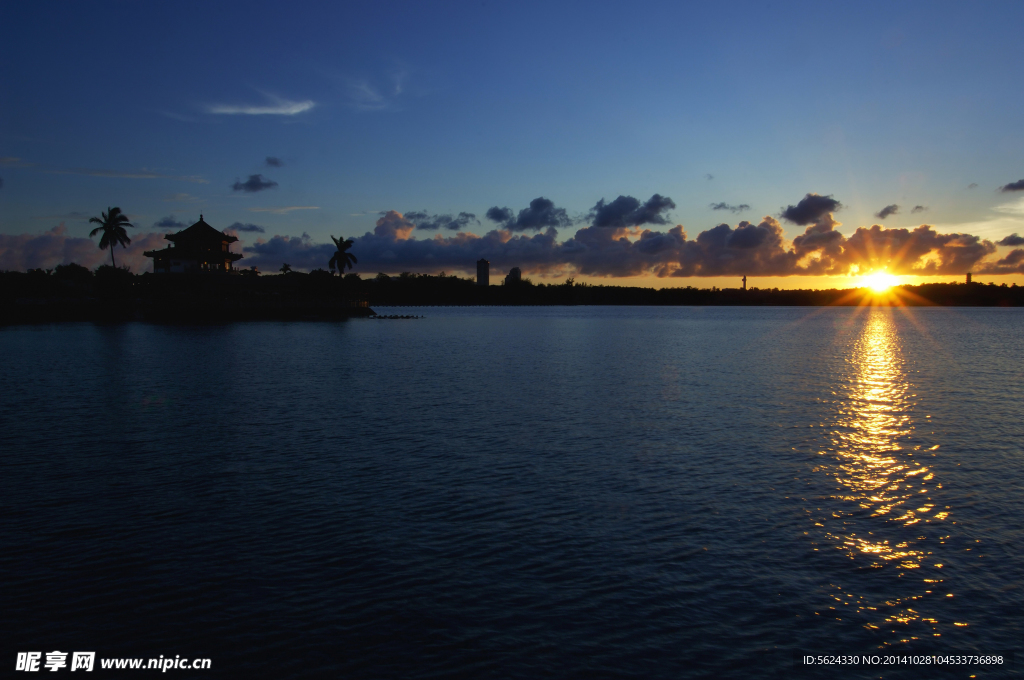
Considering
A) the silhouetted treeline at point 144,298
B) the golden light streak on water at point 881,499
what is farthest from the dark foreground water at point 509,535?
the silhouetted treeline at point 144,298

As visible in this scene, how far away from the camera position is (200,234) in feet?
383

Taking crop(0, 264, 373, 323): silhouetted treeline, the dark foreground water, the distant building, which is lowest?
the dark foreground water

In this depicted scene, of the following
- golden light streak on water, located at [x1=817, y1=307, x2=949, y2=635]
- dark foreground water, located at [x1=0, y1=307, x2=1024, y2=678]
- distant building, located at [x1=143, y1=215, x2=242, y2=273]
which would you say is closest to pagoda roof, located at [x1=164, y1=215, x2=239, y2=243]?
distant building, located at [x1=143, y1=215, x2=242, y2=273]

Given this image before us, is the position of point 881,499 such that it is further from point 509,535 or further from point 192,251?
point 192,251

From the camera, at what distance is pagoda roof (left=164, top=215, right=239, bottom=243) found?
380 feet

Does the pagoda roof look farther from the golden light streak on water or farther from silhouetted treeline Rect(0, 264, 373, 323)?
the golden light streak on water

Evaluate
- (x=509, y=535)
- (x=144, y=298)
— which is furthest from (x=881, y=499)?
(x=144, y=298)

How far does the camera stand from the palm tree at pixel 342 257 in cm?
14175

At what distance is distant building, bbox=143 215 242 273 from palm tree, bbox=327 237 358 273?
26.4 metres

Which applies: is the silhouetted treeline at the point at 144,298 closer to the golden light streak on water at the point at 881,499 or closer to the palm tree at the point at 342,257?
the palm tree at the point at 342,257

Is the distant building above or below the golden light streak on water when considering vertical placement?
above

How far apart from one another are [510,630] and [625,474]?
905 cm

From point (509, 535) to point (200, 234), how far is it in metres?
120

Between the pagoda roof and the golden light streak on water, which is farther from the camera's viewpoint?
the pagoda roof
